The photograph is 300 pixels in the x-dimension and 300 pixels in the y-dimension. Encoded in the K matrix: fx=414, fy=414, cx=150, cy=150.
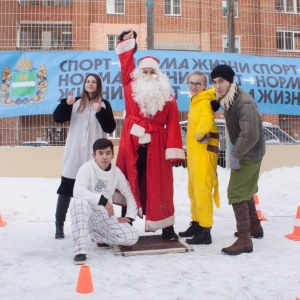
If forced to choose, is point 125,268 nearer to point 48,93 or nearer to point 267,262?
point 267,262

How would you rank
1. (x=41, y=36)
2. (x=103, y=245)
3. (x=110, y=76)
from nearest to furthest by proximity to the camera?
(x=103, y=245)
(x=110, y=76)
(x=41, y=36)

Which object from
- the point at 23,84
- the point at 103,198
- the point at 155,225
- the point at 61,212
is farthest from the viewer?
the point at 23,84

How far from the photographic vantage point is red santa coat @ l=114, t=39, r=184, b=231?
3.81 metres

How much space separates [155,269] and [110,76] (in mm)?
5013

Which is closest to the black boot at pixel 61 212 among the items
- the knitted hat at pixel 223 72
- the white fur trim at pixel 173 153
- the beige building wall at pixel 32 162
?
the white fur trim at pixel 173 153

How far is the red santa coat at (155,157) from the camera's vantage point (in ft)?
12.5

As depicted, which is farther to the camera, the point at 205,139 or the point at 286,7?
the point at 286,7

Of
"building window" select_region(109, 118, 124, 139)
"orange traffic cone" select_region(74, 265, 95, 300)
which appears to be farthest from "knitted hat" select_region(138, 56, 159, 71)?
"orange traffic cone" select_region(74, 265, 95, 300)

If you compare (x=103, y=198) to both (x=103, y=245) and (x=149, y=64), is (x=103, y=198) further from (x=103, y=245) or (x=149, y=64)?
(x=149, y=64)

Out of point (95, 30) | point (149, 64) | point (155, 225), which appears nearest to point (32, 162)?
point (95, 30)

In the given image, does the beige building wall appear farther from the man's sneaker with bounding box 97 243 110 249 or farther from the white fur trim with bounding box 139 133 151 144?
the white fur trim with bounding box 139 133 151 144

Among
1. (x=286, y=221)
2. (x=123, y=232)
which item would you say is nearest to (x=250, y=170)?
(x=123, y=232)

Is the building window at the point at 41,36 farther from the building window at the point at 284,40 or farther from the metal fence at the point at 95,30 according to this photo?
the building window at the point at 284,40

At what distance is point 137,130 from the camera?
3824 millimetres
